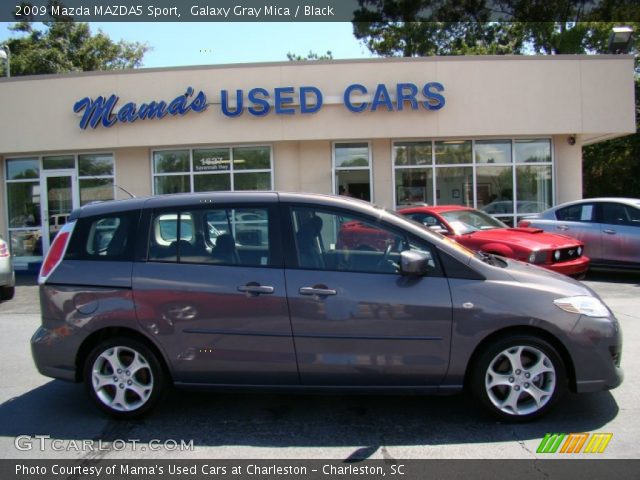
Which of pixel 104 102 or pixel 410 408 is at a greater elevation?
pixel 104 102

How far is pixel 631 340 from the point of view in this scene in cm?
632

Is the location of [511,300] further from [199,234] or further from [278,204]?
[199,234]

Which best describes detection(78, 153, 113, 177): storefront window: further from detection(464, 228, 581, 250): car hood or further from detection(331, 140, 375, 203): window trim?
detection(464, 228, 581, 250): car hood

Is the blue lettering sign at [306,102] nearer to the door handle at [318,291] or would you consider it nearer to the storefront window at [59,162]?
the storefront window at [59,162]

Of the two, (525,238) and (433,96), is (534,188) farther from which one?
(525,238)

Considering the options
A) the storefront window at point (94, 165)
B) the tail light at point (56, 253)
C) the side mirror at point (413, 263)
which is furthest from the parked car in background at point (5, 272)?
the side mirror at point (413, 263)

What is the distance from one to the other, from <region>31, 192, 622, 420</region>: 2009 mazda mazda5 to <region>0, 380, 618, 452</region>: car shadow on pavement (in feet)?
0.69

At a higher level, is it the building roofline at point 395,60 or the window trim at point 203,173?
the building roofline at point 395,60

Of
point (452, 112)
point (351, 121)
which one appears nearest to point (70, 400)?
point (351, 121)

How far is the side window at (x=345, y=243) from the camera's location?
4.12 meters

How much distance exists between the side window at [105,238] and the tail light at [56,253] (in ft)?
0.18

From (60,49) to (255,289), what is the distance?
30886 millimetres

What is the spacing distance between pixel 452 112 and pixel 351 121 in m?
2.54

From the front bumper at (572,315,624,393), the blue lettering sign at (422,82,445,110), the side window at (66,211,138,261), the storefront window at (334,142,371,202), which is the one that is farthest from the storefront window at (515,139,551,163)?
the side window at (66,211,138,261)
